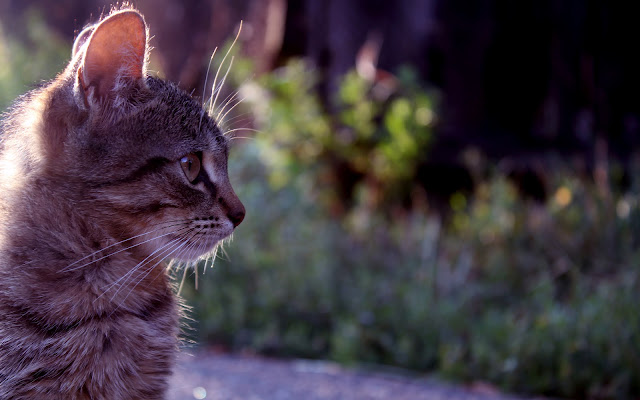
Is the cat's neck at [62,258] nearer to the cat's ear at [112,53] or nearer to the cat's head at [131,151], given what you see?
the cat's head at [131,151]

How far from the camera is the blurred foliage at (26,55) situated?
698 centimetres

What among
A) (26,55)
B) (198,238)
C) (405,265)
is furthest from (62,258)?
(26,55)

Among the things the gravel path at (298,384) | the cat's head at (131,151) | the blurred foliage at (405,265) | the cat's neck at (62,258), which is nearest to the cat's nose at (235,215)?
the cat's head at (131,151)

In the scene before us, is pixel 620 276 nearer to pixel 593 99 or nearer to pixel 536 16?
pixel 593 99

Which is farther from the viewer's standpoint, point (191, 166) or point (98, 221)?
point (191, 166)

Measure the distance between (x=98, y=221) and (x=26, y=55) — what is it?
7.78 m

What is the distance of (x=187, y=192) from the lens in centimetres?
202

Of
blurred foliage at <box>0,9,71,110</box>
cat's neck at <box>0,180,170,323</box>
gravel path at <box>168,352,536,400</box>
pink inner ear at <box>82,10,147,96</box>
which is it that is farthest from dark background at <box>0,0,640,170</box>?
cat's neck at <box>0,180,170,323</box>

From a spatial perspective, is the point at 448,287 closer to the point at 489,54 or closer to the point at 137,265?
the point at 137,265

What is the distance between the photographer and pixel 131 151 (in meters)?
1.94

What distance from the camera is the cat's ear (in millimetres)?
1816

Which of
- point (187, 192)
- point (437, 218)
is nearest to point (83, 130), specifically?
point (187, 192)

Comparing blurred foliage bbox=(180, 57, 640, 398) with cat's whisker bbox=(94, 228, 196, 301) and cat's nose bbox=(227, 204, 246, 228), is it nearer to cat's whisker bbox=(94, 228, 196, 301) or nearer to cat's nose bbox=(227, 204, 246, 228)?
cat's nose bbox=(227, 204, 246, 228)

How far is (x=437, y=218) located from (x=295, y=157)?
1.43 metres
